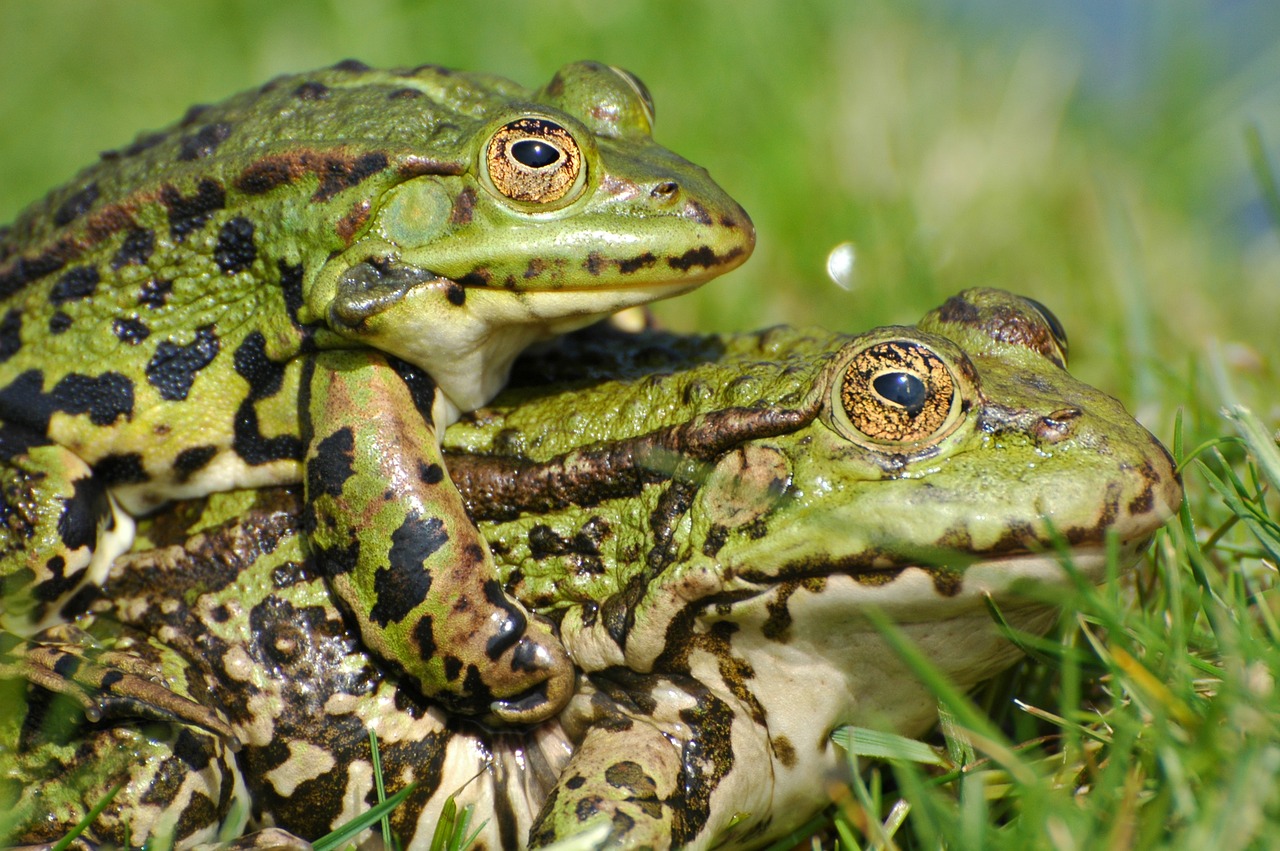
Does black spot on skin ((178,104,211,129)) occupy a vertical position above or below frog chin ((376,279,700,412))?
above

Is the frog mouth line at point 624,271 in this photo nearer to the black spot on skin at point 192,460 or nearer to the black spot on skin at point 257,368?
the black spot on skin at point 257,368

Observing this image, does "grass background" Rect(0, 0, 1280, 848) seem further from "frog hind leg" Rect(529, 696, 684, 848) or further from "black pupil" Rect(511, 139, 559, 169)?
"black pupil" Rect(511, 139, 559, 169)

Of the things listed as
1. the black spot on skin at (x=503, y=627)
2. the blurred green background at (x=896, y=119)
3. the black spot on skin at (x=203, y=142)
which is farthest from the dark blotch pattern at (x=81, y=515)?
the blurred green background at (x=896, y=119)

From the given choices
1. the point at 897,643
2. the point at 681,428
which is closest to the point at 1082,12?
the point at 681,428

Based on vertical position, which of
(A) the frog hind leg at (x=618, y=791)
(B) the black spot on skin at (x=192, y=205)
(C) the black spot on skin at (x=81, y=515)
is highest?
(B) the black spot on skin at (x=192, y=205)

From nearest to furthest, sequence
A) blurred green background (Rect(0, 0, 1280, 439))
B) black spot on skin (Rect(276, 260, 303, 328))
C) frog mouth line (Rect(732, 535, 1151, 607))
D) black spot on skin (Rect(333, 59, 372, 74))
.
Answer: frog mouth line (Rect(732, 535, 1151, 607))
black spot on skin (Rect(276, 260, 303, 328))
black spot on skin (Rect(333, 59, 372, 74))
blurred green background (Rect(0, 0, 1280, 439))

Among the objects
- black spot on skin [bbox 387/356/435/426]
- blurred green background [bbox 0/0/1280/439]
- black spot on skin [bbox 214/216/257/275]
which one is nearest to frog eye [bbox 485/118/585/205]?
black spot on skin [bbox 387/356/435/426]

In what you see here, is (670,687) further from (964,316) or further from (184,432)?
(184,432)
